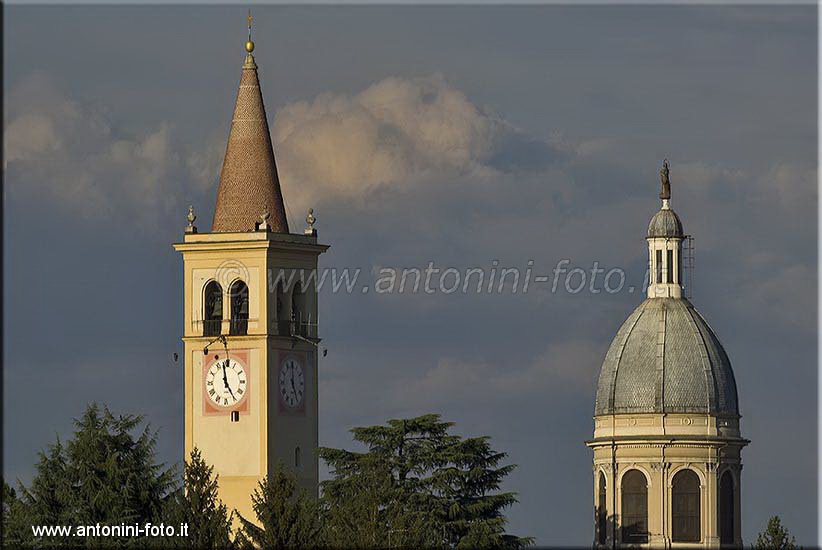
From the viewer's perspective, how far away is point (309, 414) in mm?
105125

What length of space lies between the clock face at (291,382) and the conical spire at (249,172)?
381cm

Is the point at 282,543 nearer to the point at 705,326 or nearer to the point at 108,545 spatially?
the point at 108,545

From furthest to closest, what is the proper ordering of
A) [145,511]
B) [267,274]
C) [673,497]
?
[673,497], [267,274], [145,511]

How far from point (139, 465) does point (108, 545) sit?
4.60m

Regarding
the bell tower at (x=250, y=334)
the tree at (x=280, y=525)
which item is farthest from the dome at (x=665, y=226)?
the tree at (x=280, y=525)

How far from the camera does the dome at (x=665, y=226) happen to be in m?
128

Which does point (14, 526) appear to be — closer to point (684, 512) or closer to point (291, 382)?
point (291, 382)

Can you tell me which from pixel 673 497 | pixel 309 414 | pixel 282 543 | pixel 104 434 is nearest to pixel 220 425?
Result: pixel 309 414

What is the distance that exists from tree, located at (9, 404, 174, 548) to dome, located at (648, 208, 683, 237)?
37474 mm

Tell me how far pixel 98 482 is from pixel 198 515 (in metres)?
5.41

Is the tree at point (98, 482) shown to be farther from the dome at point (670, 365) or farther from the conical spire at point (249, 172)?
the dome at point (670, 365)

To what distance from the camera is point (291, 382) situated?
343ft

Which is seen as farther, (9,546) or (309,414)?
(309,414)

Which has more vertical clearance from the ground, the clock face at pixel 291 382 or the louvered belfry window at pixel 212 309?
the louvered belfry window at pixel 212 309
